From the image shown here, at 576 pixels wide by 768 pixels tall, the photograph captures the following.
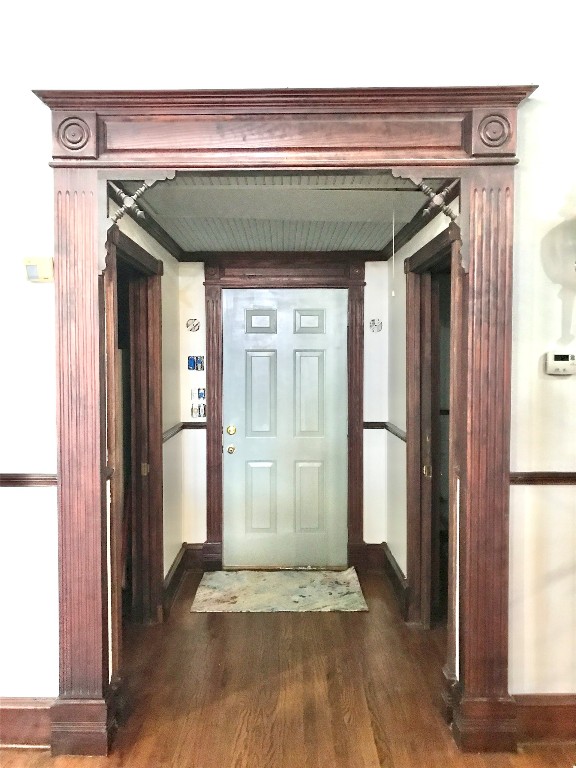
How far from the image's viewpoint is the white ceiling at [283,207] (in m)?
2.31

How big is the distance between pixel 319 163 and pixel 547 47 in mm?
944

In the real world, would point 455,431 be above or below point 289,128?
below

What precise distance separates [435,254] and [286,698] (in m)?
2.05

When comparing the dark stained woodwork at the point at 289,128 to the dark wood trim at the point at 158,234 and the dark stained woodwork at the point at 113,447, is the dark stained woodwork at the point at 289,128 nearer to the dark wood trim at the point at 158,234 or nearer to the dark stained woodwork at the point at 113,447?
the dark wood trim at the point at 158,234

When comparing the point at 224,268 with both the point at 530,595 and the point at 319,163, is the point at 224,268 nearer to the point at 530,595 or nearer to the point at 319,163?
the point at 319,163

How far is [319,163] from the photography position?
205 centimetres

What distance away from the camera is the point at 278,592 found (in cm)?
361

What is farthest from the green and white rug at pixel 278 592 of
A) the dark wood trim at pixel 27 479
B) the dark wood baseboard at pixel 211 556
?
the dark wood trim at pixel 27 479

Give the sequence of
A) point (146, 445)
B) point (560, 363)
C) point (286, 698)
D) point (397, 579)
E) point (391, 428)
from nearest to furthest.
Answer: point (560, 363), point (286, 698), point (146, 445), point (397, 579), point (391, 428)

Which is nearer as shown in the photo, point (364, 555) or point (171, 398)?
point (171, 398)

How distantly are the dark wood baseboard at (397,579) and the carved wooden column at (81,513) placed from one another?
171cm

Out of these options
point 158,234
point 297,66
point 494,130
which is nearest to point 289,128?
point 297,66

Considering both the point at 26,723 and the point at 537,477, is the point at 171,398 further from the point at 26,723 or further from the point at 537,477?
the point at 537,477

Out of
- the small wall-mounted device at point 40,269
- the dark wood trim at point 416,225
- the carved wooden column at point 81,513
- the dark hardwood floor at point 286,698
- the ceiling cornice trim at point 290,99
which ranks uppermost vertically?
the ceiling cornice trim at point 290,99
